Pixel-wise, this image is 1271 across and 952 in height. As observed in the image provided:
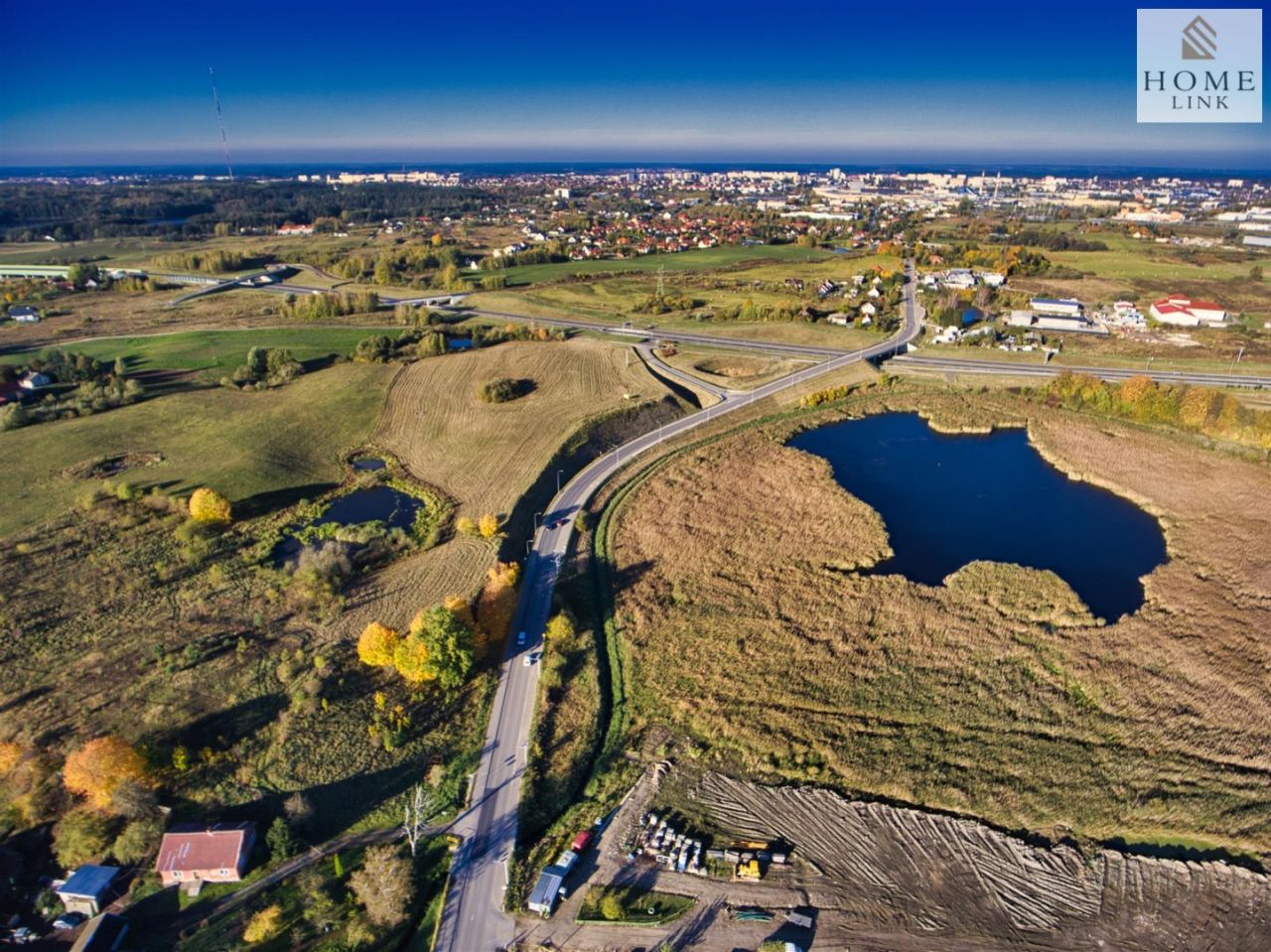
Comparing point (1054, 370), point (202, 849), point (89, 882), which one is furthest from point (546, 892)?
point (1054, 370)

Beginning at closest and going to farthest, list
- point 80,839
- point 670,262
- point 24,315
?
point 80,839 → point 24,315 → point 670,262

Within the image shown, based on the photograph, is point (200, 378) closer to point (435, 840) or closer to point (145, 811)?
point (145, 811)

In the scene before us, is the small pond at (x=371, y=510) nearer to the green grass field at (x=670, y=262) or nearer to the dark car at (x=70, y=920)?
the dark car at (x=70, y=920)

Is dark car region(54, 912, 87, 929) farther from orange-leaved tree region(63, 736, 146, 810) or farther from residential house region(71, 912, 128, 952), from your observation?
orange-leaved tree region(63, 736, 146, 810)

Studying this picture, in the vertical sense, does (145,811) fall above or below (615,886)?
above

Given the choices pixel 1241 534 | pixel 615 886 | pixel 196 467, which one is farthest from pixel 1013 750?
pixel 196 467

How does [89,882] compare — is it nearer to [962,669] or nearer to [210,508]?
[210,508]
